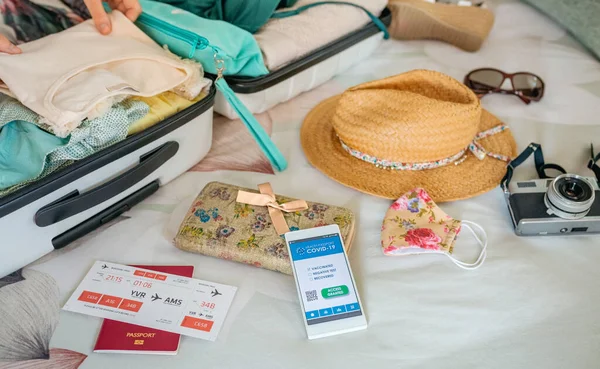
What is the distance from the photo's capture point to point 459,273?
0.66 m

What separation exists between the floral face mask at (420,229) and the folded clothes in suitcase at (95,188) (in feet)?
1.01

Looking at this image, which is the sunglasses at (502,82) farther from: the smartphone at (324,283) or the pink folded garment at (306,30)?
the smartphone at (324,283)

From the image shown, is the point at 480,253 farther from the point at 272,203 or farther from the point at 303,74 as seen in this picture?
the point at 303,74

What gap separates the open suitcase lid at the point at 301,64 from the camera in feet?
2.74

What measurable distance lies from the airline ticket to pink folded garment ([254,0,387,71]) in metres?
0.40

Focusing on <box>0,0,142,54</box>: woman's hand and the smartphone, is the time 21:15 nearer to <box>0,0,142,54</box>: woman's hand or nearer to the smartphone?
the smartphone

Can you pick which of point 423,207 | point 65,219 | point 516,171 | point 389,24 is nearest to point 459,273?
point 423,207

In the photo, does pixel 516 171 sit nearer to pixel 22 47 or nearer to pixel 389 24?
pixel 389 24

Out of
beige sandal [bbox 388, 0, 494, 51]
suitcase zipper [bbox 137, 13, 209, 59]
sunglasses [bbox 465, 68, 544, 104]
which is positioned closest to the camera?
suitcase zipper [bbox 137, 13, 209, 59]

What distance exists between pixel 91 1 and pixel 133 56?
0.40 ft

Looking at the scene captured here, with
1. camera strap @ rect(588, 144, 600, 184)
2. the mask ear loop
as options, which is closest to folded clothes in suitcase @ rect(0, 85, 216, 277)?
the mask ear loop

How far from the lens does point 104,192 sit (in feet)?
2.16

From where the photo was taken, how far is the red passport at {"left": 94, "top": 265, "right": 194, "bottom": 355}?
0.56 m

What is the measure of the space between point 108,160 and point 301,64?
38 cm
